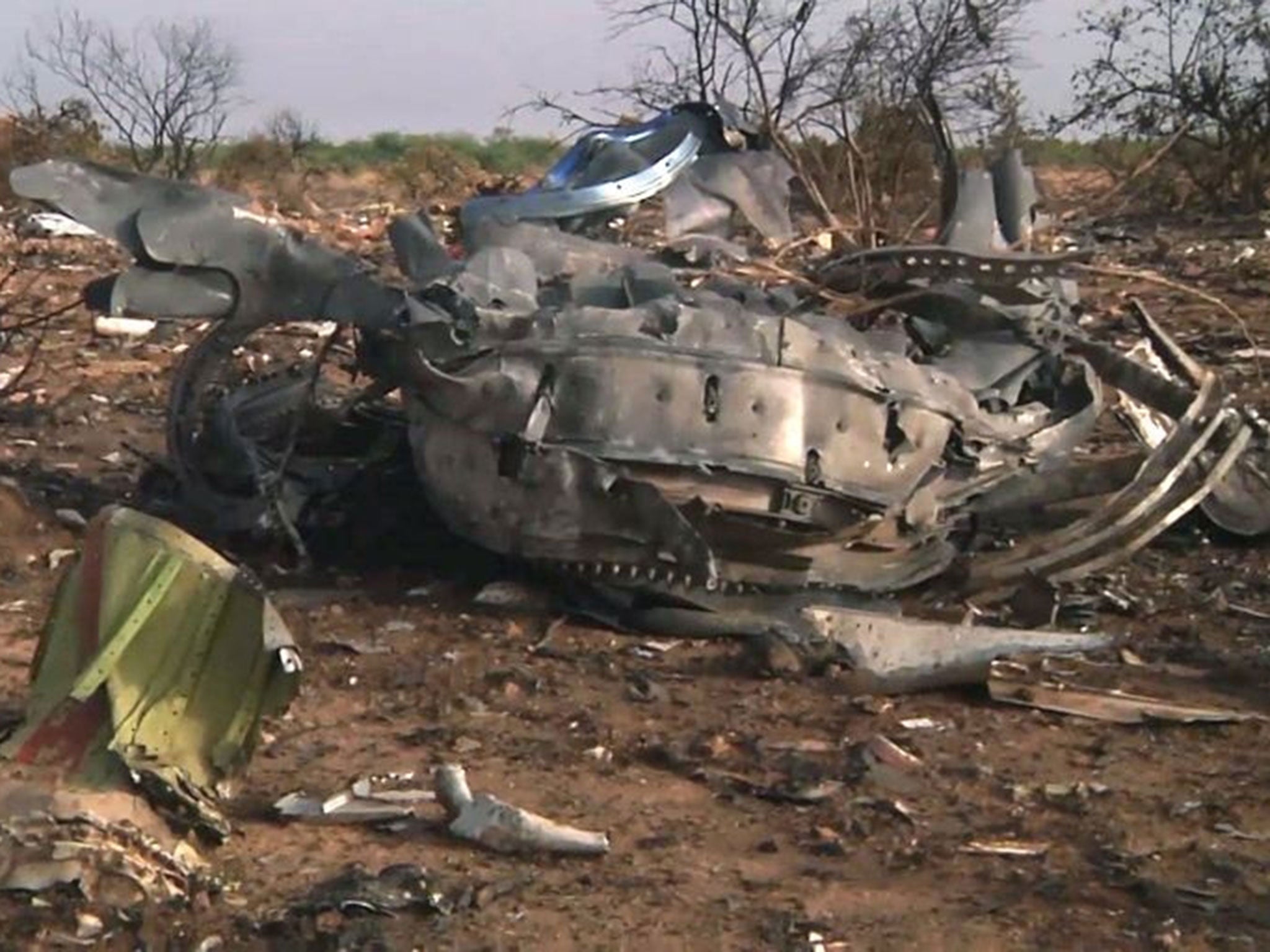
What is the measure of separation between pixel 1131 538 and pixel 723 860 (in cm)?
302

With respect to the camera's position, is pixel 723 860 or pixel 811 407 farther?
pixel 811 407

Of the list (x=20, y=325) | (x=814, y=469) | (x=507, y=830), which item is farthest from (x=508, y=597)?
(x=20, y=325)

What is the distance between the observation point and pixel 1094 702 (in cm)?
545

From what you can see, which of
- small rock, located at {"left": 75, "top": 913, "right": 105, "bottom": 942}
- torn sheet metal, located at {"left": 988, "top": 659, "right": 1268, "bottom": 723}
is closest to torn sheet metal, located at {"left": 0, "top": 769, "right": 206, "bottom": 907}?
small rock, located at {"left": 75, "top": 913, "right": 105, "bottom": 942}

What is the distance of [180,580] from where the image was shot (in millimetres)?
4516

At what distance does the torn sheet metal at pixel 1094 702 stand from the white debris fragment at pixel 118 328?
283 inches

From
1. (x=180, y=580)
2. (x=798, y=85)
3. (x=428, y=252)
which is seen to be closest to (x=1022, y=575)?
(x=428, y=252)

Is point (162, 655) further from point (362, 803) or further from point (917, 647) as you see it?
point (917, 647)

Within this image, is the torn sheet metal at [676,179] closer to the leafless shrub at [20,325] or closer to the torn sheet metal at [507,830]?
the leafless shrub at [20,325]

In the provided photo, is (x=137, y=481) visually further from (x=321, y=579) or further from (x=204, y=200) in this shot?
(x=204, y=200)

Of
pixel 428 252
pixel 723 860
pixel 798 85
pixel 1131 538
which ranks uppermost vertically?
pixel 798 85

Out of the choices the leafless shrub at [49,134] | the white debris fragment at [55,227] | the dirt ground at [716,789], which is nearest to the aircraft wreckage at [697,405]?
the dirt ground at [716,789]

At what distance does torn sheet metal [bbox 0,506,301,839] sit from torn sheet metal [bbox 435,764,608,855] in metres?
0.46

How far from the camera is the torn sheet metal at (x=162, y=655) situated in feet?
14.3
